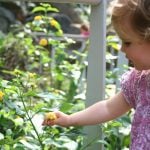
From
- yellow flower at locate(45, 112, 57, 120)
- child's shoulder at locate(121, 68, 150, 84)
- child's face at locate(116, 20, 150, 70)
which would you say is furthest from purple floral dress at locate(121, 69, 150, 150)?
yellow flower at locate(45, 112, 57, 120)

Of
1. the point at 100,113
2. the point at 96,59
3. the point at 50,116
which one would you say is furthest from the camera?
→ the point at 96,59

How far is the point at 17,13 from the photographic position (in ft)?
28.4

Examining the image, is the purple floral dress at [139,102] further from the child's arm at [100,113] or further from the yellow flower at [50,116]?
the yellow flower at [50,116]

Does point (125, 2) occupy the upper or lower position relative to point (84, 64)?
upper

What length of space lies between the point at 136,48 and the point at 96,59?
322mm

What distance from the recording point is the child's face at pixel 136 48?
1546mm

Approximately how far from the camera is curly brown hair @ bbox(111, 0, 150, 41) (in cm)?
152

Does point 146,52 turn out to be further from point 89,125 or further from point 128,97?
point 89,125

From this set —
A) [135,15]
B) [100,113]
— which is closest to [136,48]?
[135,15]

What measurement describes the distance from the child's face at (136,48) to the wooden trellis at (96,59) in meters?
0.28

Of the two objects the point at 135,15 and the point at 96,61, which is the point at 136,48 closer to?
the point at 135,15

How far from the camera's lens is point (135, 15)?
5.02 feet

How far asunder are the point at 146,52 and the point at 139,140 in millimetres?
265

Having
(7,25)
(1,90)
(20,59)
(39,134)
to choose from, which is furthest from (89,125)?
(7,25)
